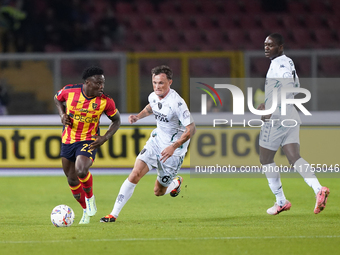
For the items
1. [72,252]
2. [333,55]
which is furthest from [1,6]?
[72,252]

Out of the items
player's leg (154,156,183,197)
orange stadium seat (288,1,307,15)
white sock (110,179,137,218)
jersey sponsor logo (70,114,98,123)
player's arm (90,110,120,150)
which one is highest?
orange stadium seat (288,1,307,15)

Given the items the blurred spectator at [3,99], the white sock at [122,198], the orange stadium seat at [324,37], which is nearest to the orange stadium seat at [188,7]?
the orange stadium seat at [324,37]

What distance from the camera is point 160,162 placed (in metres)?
6.92

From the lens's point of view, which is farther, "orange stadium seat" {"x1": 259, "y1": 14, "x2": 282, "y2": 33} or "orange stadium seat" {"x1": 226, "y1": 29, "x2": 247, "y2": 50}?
"orange stadium seat" {"x1": 259, "y1": 14, "x2": 282, "y2": 33}

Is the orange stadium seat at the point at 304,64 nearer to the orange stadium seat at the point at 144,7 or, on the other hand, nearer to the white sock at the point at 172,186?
the white sock at the point at 172,186

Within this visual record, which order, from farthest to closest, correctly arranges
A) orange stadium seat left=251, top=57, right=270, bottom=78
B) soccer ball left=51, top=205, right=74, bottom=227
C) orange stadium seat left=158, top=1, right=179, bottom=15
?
orange stadium seat left=158, top=1, right=179, bottom=15 < orange stadium seat left=251, top=57, right=270, bottom=78 < soccer ball left=51, top=205, right=74, bottom=227

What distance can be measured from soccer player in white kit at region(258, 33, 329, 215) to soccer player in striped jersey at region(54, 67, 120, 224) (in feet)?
6.05

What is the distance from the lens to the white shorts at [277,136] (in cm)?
693

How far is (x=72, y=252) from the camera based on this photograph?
5.09 m

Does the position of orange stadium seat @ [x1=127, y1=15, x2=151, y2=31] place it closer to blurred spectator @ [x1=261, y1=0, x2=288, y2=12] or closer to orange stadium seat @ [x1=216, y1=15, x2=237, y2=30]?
orange stadium seat @ [x1=216, y1=15, x2=237, y2=30]

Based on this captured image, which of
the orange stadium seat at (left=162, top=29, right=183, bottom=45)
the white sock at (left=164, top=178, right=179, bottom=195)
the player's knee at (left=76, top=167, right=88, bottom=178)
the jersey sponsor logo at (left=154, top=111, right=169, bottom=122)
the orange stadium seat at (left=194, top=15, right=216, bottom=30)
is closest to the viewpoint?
the player's knee at (left=76, top=167, right=88, bottom=178)

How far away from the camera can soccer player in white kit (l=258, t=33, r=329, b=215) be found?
22.0 feet

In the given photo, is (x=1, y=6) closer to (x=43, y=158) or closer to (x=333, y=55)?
(x=43, y=158)

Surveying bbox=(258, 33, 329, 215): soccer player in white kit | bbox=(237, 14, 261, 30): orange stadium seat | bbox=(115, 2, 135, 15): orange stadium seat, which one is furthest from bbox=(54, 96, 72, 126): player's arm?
bbox=(237, 14, 261, 30): orange stadium seat
